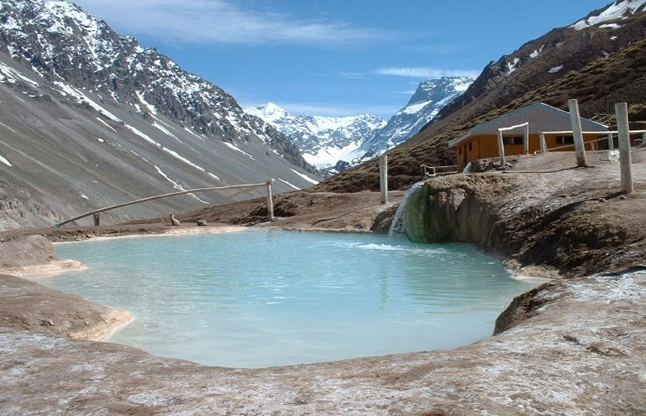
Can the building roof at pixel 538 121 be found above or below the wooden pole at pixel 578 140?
above

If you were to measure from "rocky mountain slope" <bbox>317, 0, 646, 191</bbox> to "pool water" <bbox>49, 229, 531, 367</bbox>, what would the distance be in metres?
30.0

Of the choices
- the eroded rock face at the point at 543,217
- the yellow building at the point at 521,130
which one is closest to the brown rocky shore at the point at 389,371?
the eroded rock face at the point at 543,217

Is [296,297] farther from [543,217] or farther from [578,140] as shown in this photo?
[578,140]

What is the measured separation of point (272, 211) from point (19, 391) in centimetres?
2929

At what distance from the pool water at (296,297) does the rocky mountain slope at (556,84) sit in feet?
98.3

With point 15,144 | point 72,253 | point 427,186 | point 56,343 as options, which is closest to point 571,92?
point 427,186

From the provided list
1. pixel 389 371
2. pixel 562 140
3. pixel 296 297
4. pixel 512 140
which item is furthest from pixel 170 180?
pixel 389 371

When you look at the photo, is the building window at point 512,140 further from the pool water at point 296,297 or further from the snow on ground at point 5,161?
the snow on ground at point 5,161

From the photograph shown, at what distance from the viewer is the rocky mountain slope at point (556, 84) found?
6328cm

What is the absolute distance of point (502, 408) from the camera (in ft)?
14.2

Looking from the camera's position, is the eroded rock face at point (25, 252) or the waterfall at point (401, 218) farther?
the waterfall at point (401, 218)

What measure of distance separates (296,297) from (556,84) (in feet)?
250

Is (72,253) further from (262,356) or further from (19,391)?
(19,391)

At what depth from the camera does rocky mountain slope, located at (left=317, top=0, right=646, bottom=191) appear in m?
63.3
